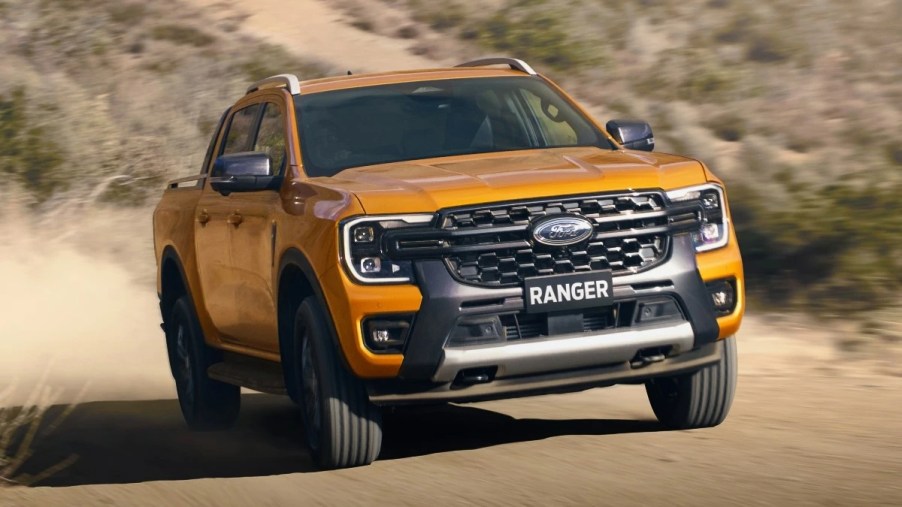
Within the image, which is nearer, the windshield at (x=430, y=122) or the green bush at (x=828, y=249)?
the windshield at (x=430, y=122)

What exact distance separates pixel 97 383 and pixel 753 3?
16.6m

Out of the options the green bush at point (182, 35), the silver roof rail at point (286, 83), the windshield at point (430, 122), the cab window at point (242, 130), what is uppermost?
the silver roof rail at point (286, 83)

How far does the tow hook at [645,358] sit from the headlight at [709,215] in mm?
476

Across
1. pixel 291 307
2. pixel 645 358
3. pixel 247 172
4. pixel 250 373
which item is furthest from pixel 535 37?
pixel 645 358

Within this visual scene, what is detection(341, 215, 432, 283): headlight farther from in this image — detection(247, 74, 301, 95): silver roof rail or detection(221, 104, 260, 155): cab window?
detection(221, 104, 260, 155): cab window

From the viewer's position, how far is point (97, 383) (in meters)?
13.3

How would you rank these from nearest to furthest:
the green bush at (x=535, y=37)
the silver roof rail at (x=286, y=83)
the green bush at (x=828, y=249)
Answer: the silver roof rail at (x=286, y=83)
the green bush at (x=828, y=249)
the green bush at (x=535, y=37)

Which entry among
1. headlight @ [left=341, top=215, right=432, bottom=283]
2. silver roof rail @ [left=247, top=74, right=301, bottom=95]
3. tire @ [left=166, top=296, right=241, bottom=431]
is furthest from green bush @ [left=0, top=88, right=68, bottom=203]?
headlight @ [left=341, top=215, right=432, bottom=283]

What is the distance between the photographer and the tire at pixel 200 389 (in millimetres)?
9875

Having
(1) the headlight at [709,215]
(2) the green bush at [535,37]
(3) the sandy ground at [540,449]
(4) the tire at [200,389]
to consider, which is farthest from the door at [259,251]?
(2) the green bush at [535,37]

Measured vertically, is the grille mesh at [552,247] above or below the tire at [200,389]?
above

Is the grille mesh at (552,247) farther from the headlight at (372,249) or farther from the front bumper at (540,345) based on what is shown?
the headlight at (372,249)

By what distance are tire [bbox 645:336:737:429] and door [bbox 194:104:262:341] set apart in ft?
7.47

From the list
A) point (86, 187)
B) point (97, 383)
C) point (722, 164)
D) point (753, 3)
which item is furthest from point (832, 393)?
point (753, 3)
